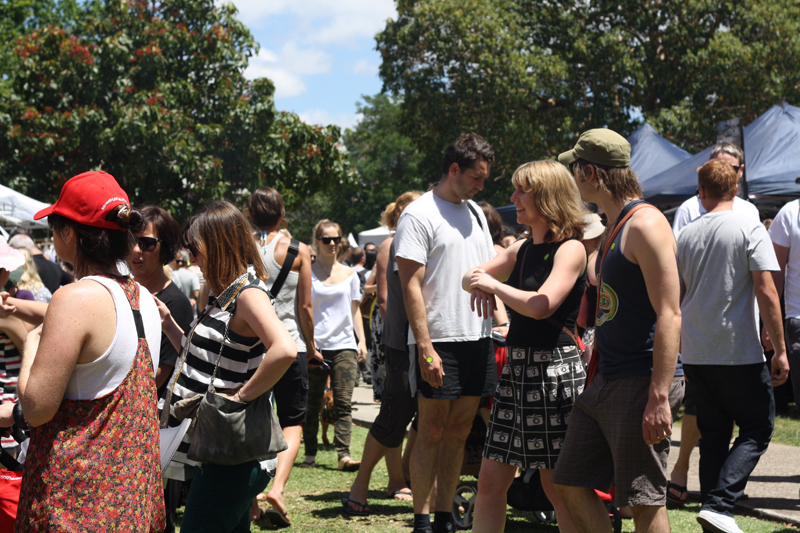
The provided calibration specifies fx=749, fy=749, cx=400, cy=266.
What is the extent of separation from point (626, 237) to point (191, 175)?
19.6 meters

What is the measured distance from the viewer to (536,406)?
3.52 meters

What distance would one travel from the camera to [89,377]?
2.09 metres

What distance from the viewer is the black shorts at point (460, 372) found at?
13.5 ft

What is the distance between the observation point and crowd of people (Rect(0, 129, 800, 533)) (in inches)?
83.6

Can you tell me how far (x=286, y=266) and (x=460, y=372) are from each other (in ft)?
4.84

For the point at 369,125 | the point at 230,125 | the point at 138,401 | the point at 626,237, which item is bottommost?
the point at 138,401

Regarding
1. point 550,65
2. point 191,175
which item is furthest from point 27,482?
point 550,65

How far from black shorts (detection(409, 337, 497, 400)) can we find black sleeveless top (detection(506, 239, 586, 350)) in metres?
0.55

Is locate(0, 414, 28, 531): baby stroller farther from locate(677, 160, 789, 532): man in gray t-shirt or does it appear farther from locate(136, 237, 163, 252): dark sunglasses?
locate(677, 160, 789, 532): man in gray t-shirt

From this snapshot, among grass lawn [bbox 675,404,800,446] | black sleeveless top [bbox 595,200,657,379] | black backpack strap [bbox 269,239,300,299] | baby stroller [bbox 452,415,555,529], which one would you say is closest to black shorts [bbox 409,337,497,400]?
baby stroller [bbox 452,415,555,529]

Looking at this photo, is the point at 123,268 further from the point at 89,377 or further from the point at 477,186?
the point at 477,186

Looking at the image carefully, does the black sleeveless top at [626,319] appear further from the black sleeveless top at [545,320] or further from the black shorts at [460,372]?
the black shorts at [460,372]

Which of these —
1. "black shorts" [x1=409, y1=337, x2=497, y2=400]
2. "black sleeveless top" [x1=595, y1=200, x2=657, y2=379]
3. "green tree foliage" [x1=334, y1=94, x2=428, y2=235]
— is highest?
"green tree foliage" [x1=334, y1=94, x2=428, y2=235]

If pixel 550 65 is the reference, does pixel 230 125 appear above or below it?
below
